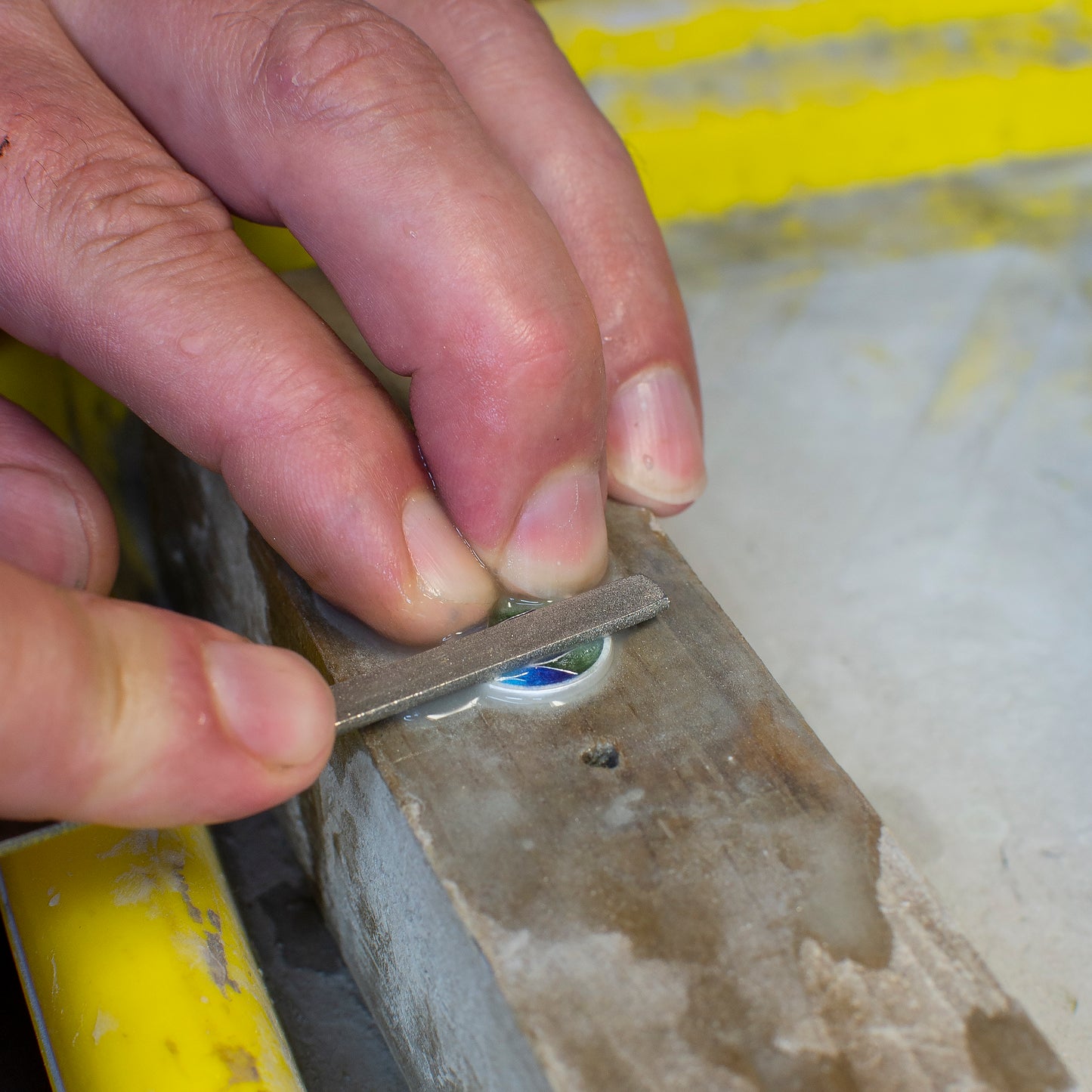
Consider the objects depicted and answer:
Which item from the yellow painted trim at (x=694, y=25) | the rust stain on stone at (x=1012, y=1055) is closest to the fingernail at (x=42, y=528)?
the rust stain on stone at (x=1012, y=1055)

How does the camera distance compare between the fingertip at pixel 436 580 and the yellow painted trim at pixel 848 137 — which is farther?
the yellow painted trim at pixel 848 137

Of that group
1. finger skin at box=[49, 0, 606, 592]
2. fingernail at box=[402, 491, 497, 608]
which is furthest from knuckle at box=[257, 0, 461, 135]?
fingernail at box=[402, 491, 497, 608]

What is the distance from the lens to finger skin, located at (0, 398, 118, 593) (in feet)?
2.73

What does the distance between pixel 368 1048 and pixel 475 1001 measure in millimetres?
319

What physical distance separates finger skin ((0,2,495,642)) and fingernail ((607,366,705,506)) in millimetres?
212

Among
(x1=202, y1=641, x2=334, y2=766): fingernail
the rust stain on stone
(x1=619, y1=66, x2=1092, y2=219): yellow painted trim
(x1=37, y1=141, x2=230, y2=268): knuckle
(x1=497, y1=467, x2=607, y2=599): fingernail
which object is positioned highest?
(x1=37, y1=141, x2=230, y2=268): knuckle

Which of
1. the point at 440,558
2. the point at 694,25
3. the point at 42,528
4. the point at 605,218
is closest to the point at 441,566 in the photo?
the point at 440,558

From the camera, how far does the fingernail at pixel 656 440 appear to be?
102 centimetres

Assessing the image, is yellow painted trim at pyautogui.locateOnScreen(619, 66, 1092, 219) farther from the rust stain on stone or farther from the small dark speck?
the rust stain on stone

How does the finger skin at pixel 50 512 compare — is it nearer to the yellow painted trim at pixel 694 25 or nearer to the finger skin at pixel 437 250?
the finger skin at pixel 437 250

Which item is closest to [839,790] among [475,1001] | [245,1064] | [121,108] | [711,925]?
[711,925]

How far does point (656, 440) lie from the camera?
104 centimetres

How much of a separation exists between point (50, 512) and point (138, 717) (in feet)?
1.01

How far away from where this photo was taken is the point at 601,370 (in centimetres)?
87
